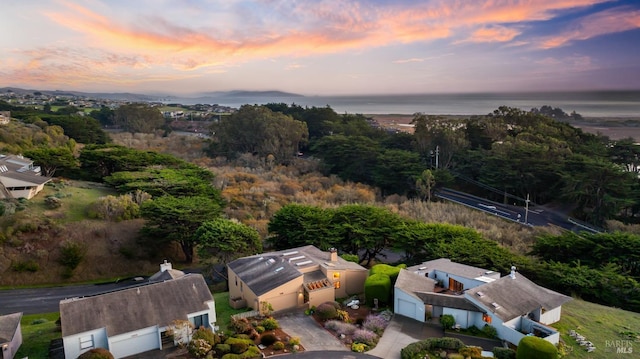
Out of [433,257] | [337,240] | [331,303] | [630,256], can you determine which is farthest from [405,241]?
[630,256]

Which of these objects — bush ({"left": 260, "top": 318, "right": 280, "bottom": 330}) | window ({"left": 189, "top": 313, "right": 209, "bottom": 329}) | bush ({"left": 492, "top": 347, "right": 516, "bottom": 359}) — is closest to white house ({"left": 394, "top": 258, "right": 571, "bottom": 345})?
bush ({"left": 492, "top": 347, "right": 516, "bottom": 359})

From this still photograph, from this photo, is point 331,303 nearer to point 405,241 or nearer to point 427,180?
point 405,241

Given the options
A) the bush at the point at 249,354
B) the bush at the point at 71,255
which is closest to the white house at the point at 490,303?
the bush at the point at 249,354

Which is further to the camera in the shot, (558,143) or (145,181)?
(558,143)

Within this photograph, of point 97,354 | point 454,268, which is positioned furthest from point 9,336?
point 454,268

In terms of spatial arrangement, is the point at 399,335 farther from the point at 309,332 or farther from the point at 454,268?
the point at 454,268

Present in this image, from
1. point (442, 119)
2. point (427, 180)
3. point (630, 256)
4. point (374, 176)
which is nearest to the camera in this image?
point (630, 256)
